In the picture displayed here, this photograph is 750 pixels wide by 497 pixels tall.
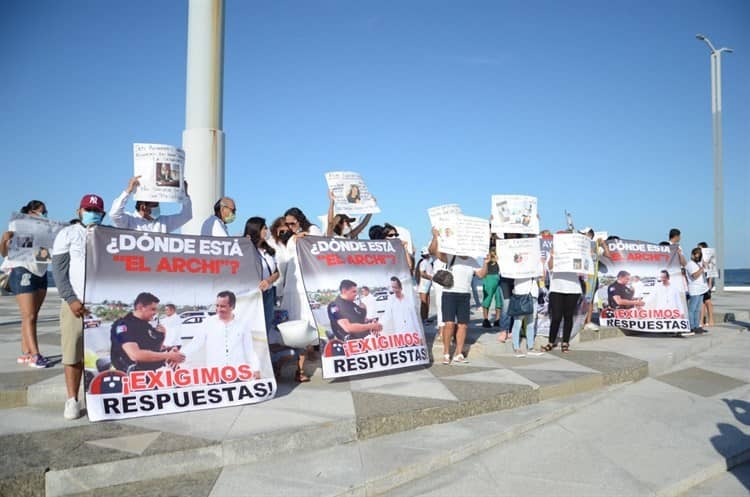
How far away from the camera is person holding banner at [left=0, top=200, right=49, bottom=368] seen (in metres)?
6.12

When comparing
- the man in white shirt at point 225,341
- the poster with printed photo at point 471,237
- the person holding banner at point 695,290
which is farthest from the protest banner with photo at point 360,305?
the person holding banner at point 695,290

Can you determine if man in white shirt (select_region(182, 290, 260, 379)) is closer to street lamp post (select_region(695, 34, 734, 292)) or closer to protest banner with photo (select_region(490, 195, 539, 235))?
protest banner with photo (select_region(490, 195, 539, 235))

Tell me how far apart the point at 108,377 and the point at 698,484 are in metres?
4.83

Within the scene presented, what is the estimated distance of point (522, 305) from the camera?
757cm

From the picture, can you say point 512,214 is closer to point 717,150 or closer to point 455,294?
point 455,294

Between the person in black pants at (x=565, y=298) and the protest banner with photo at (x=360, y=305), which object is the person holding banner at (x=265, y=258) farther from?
the person in black pants at (x=565, y=298)

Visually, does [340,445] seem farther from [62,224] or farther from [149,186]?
[62,224]

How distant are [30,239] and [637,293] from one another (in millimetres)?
9823

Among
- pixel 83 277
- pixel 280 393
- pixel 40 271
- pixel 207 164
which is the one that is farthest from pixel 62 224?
pixel 280 393

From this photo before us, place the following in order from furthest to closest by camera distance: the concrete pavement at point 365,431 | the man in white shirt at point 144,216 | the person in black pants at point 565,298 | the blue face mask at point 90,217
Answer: the person in black pants at point 565,298
the man in white shirt at point 144,216
the blue face mask at point 90,217
the concrete pavement at point 365,431

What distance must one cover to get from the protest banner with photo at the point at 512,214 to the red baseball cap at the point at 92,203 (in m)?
5.06

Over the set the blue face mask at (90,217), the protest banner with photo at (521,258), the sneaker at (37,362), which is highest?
the blue face mask at (90,217)

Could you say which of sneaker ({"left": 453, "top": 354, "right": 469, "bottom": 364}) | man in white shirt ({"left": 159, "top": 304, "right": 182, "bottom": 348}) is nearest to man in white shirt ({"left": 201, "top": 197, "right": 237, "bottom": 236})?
man in white shirt ({"left": 159, "top": 304, "right": 182, "bottom": 348})

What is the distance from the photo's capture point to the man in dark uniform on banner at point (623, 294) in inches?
384
